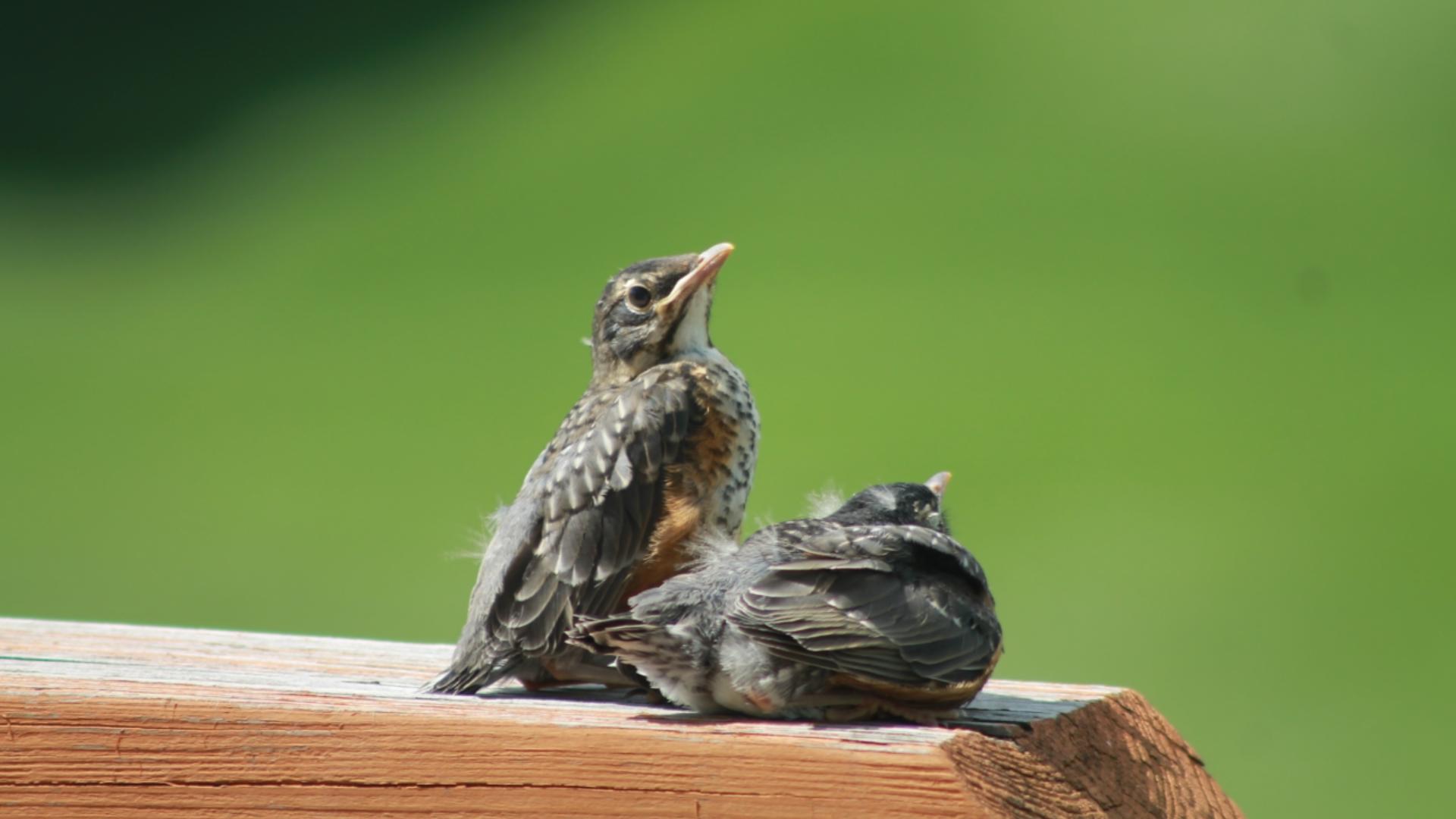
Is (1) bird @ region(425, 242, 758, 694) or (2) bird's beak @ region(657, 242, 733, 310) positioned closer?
(1) bird @ region(425, 242, 758, 694)

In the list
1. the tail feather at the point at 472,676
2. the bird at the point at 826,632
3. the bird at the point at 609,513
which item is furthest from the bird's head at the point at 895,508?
the tail feather at the point at 472,676

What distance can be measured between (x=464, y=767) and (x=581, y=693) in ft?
2.49

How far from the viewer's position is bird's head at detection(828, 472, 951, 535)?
3143mm

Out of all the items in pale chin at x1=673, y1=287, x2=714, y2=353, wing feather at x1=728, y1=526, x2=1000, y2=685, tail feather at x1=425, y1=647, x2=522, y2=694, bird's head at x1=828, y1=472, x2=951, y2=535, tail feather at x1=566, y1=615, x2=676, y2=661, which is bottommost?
tail feather at x1=425, y1=647, x2=522, y2=694

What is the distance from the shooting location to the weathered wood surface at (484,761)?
2410 millimetres

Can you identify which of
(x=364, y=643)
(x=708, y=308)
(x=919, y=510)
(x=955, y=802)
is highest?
(x=708, y=308)

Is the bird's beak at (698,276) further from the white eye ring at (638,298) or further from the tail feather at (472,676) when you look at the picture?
the tail feather at (472,676)

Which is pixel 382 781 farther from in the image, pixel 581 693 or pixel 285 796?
pixel 581 693

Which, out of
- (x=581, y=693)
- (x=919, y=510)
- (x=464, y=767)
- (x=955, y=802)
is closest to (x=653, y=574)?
(x=581, y=693)

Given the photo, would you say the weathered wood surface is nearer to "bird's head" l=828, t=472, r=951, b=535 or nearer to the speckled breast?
"bird's head" l=828, t=472, r=951, b=535

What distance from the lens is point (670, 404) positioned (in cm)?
355

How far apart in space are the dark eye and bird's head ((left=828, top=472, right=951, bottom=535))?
2.86 ft

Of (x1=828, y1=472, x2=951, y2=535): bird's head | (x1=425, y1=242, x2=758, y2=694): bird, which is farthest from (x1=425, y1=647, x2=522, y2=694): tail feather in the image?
(x1=828, y1=472, x2=951, y2=535): bird's head

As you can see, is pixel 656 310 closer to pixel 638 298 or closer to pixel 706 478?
pixel 638 298
